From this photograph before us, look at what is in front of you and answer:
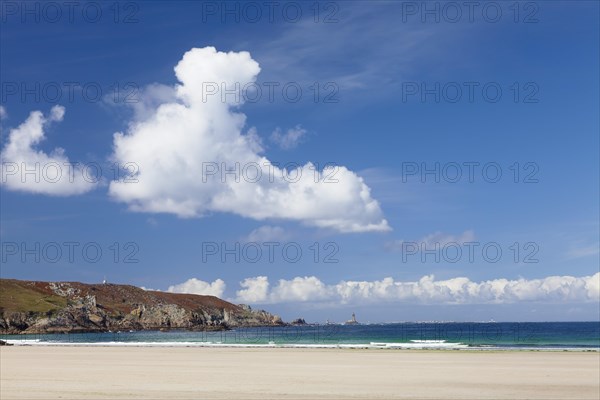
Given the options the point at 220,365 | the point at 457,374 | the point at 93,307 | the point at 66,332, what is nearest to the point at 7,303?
the point at 93,307

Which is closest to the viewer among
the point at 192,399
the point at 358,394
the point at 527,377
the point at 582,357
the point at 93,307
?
the point at 192,399

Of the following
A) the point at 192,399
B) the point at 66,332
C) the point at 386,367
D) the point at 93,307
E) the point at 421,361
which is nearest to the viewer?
the point at 192,399

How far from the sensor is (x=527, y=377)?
1224 inches

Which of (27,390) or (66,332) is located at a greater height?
(27,390)

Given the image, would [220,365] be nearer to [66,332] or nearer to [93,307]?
[66,332]

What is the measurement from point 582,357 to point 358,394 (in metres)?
31.1

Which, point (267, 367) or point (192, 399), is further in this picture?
point (267, 367)

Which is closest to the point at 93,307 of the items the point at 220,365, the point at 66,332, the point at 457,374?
the point at 66,332

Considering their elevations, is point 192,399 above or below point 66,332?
above

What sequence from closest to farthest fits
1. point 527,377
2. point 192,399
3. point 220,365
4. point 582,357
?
1. point 192,399
2. point 527,377
3. point 220,365
4. point 582,357

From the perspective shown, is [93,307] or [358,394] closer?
[358,394]

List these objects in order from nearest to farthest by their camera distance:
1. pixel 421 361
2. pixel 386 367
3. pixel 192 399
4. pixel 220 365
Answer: pixel 192 399
pixel 386 367
pixel 220 365
pixel 421 361

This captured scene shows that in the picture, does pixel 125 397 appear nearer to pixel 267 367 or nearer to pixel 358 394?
pixel 358 394

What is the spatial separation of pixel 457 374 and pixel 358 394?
1175 centimetres
